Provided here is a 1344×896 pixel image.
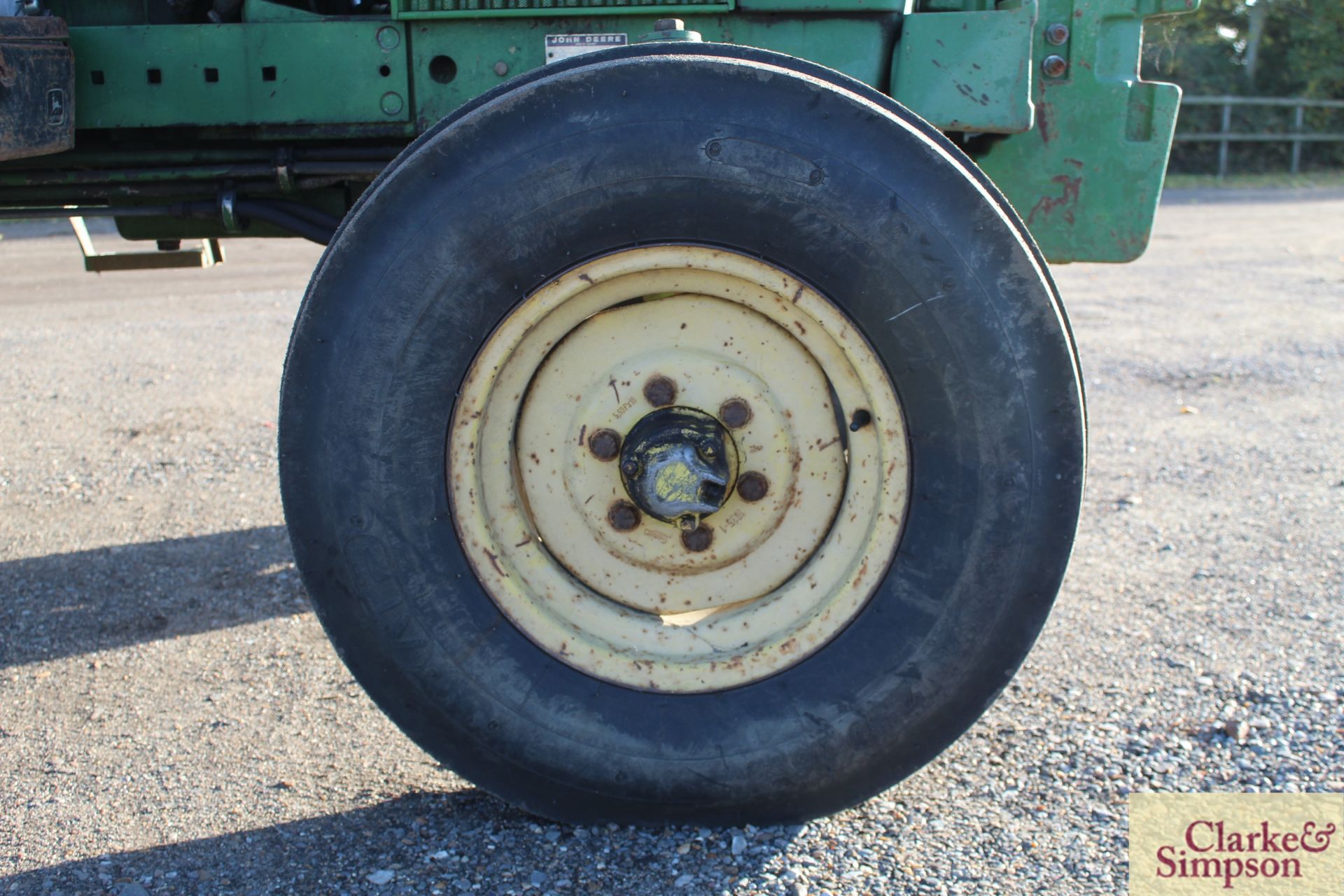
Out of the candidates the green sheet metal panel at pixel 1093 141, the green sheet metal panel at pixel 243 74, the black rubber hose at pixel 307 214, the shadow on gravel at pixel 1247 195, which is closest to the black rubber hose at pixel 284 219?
the black rubber hose at pixel 307 214

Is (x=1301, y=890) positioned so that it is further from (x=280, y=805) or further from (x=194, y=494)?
(x=194, y=494)

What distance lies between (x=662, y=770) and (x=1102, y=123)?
205 cm

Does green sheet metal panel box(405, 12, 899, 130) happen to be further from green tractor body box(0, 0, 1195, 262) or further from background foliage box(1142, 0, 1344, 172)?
background foliage box(1142, 0, 1344, 172)

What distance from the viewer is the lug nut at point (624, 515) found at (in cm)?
227

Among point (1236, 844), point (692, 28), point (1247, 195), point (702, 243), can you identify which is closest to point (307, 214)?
point (692, 28)

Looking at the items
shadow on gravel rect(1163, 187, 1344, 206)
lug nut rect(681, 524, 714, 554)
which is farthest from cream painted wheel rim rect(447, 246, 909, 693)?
shadow on gravel rect(1163, 187, 1344, 206)

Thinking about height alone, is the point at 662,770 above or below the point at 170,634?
above

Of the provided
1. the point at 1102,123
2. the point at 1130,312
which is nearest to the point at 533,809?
the point at 1102,123

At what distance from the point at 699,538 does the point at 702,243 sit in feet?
1.91

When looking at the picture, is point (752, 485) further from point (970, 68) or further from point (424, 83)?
point (424, 83)

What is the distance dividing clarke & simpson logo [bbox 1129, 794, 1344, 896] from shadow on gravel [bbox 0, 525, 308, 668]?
8.07 ft

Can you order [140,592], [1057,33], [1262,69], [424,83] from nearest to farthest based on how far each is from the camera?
[424,83] < [1057,33] < [140,592] < [1262,69]

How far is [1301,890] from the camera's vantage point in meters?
2.21

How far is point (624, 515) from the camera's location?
2270 mm
